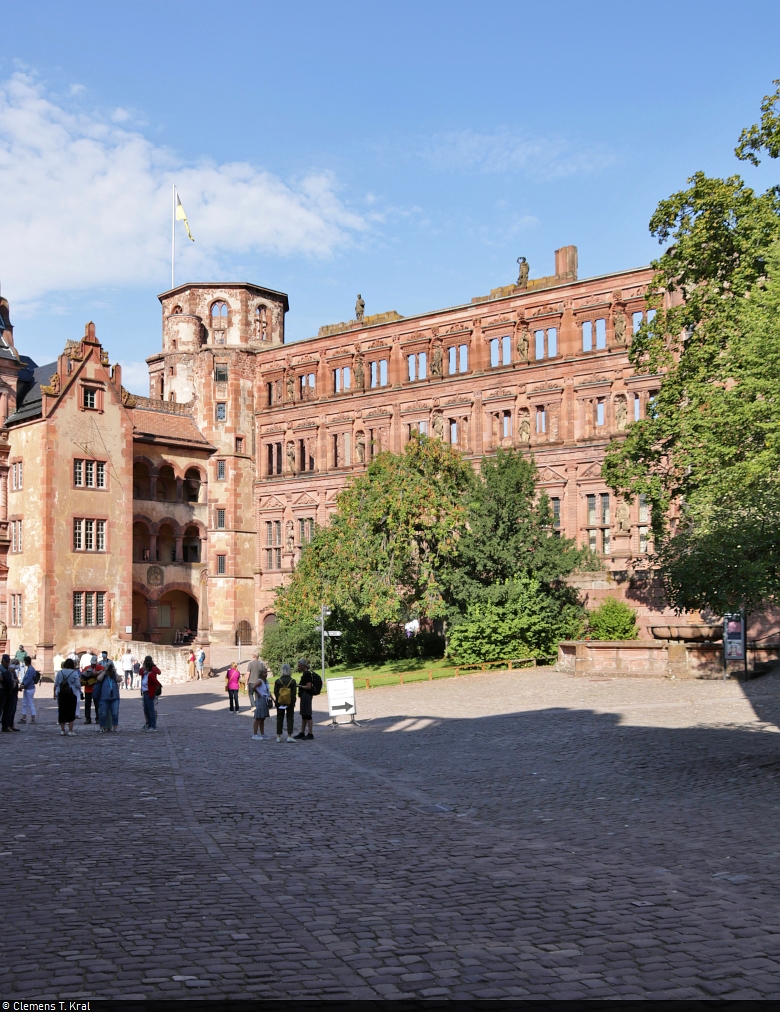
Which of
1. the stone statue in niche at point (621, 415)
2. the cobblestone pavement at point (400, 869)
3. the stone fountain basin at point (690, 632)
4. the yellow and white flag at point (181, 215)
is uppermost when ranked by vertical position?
the yellow and white flag at point (181, 215)

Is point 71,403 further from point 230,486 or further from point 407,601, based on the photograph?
point 407,601

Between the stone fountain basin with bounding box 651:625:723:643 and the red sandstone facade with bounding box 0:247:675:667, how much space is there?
16.8 feet

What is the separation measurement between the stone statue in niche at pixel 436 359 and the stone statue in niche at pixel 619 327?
35.1 ft

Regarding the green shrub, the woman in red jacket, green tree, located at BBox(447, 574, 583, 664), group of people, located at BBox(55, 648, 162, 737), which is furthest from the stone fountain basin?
group of people, located at BBox(55, 648, 162, 737)

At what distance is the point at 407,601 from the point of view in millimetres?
43219

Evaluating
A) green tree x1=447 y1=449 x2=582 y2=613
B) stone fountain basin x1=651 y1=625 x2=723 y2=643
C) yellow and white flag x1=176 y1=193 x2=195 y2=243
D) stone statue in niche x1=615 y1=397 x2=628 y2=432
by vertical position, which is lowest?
stone fountain basin x1=651 y1=625 x2=723 y2=643

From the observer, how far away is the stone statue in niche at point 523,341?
2200 inches

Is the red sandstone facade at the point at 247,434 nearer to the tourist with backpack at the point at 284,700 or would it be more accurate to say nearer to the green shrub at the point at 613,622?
the green shrub at the point at 613,622

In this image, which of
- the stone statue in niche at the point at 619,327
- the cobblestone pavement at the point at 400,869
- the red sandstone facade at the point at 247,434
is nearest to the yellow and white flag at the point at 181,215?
the red sandstone facade at the point at 247,434

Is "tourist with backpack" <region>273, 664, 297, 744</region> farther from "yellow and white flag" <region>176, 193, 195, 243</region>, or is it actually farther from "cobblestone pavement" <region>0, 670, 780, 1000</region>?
"yellow and white flag" <region>176, 193, 195, 243</region>

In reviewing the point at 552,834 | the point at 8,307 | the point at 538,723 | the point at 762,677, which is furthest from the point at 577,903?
the point at 8,307

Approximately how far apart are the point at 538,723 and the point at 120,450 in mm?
37088

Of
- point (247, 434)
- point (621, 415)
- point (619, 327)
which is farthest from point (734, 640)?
point (247, 434)

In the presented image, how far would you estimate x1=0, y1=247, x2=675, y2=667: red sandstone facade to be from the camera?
52.7m
